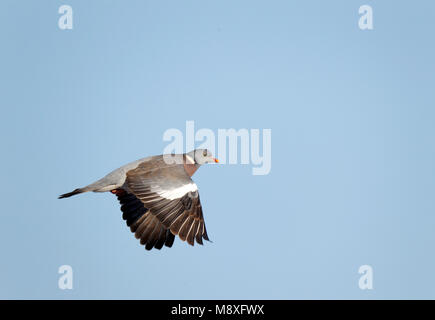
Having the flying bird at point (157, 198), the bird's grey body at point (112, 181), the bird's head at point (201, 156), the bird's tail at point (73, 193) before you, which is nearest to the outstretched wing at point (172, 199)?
the flying bird at point (157, 198)

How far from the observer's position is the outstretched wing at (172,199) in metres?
11.8

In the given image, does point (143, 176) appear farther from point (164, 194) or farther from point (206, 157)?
point (206, 157)

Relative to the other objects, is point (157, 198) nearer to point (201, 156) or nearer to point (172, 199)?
point (172, 199)

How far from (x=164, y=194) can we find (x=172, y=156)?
5.86 ft

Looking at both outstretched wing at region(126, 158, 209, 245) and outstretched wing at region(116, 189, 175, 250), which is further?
outstretched wing at region(116, 189, 175, 250)

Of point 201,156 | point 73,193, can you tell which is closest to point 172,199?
point 73,193

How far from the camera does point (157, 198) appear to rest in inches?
477

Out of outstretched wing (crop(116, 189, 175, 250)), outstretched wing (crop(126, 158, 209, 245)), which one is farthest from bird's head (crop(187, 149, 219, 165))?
outstretched wing (crop(116, 189, 175, 250))

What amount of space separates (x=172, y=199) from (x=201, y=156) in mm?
2635

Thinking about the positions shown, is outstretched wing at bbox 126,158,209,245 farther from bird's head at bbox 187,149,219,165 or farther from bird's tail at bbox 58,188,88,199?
bird's head at bbox 187,149,219,165

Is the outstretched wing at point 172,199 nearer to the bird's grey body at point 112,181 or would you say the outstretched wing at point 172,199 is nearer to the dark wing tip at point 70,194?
the bird's grey body at point 112,181

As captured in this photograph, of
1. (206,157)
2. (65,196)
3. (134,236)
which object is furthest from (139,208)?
(206,157)

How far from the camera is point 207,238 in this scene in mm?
11914

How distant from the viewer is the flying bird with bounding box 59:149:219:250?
11.9 metres
